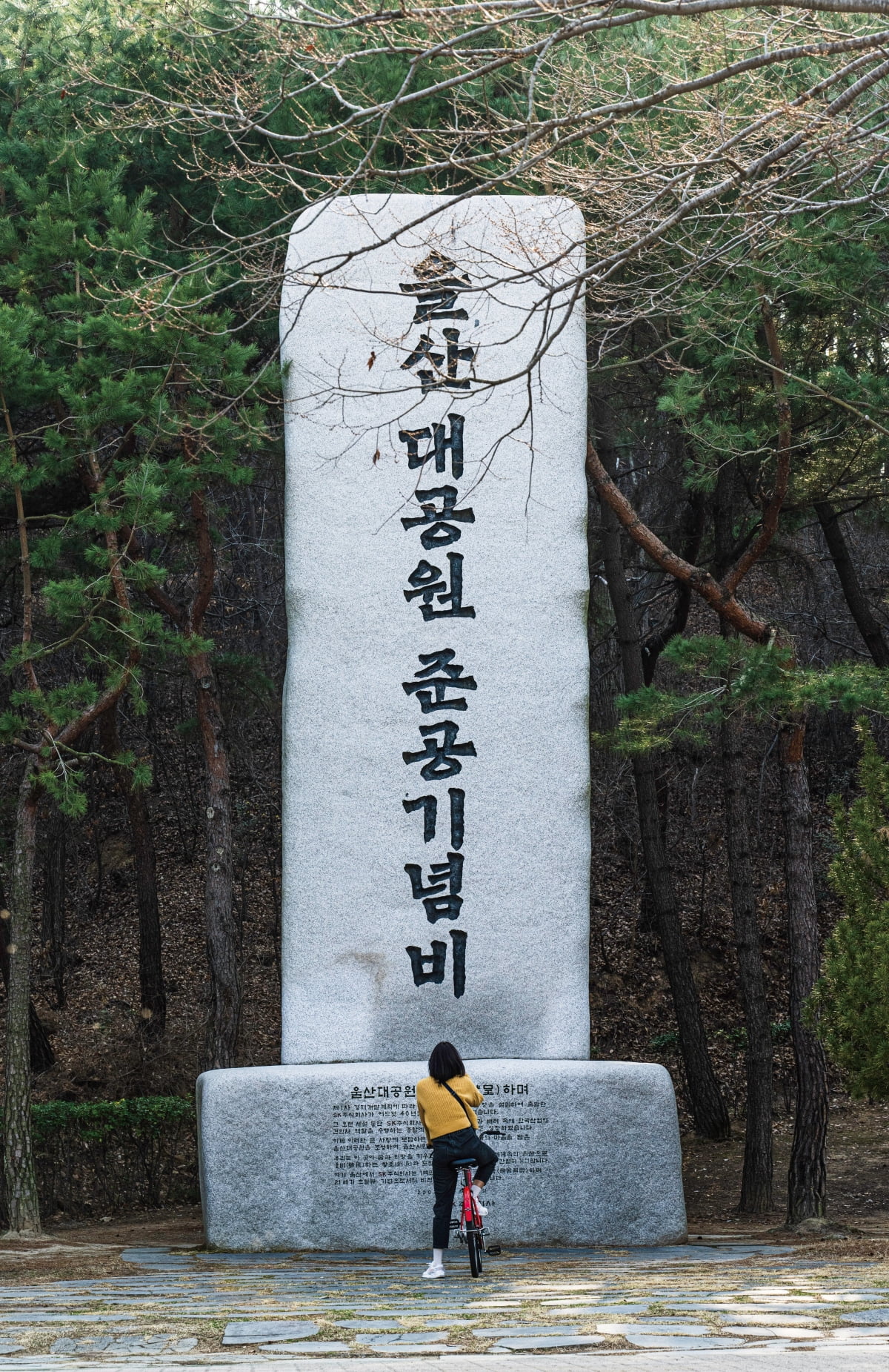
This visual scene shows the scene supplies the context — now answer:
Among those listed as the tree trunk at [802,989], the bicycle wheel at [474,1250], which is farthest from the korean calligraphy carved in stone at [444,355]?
the bicycle wheel at [474,1250]

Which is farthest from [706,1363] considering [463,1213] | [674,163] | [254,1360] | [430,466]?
[430,466]

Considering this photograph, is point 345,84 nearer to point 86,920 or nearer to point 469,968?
point 469,968

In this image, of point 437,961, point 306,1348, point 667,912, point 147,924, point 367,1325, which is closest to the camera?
point 306,1348

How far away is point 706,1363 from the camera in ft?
10.2

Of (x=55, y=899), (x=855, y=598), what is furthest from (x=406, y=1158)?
(x=55, y=899)

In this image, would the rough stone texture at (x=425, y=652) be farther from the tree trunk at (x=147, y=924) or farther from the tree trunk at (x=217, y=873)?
the tree trunk at (x=147, y=924)

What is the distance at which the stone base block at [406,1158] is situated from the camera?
7.04m

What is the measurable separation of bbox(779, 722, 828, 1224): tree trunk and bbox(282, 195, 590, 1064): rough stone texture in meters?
1.55

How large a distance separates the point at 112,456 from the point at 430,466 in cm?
243

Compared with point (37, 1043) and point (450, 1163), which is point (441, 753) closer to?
point (450, 1163)

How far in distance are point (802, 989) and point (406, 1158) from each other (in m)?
2.68

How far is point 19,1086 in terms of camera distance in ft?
27.5

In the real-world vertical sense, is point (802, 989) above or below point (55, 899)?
below

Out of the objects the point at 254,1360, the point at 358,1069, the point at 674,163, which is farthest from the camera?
the point at 358,1069
